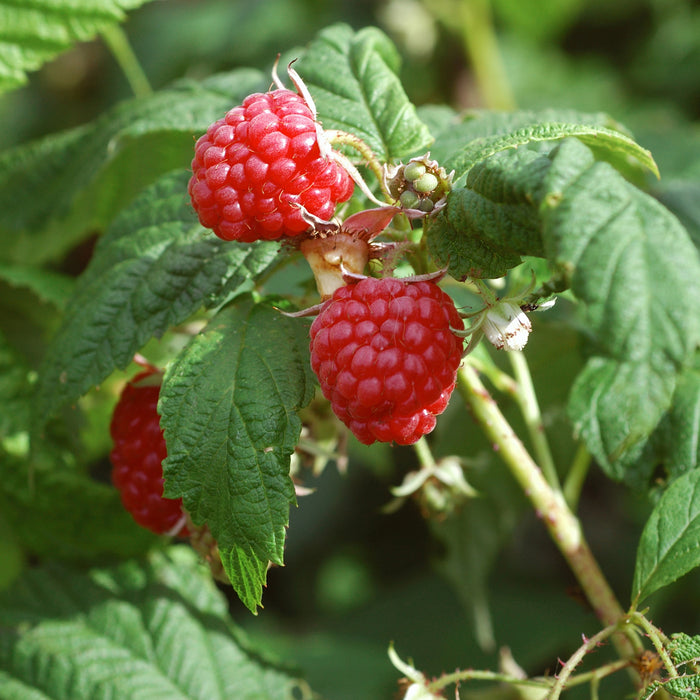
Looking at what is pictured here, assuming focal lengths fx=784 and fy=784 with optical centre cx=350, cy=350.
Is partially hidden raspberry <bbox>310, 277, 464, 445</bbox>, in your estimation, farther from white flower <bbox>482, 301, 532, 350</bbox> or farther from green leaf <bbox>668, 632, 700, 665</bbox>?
green leaf <bbox>668, 632, 700, 665</bbox>

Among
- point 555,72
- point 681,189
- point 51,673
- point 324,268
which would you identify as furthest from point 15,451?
point 555,72

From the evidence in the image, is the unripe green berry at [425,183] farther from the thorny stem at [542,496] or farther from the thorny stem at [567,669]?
the thorny stem at [567,669]

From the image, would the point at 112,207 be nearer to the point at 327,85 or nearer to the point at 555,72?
the point at 327,85

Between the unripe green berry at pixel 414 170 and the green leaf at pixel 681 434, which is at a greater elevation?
the unripe green berry at pixel 414 170

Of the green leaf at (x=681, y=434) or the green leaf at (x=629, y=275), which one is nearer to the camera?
the green leaf at (x=629, y=275)

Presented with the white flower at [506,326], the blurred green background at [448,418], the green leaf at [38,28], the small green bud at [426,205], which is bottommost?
the blurred green background at [448,418]

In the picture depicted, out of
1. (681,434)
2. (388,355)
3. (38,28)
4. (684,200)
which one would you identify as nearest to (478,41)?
(684,200)

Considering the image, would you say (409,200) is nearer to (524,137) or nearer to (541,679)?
(524,137)

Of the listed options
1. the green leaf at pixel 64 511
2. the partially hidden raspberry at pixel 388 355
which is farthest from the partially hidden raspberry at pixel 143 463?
the partially hidden raspberry at pixel 388 355
